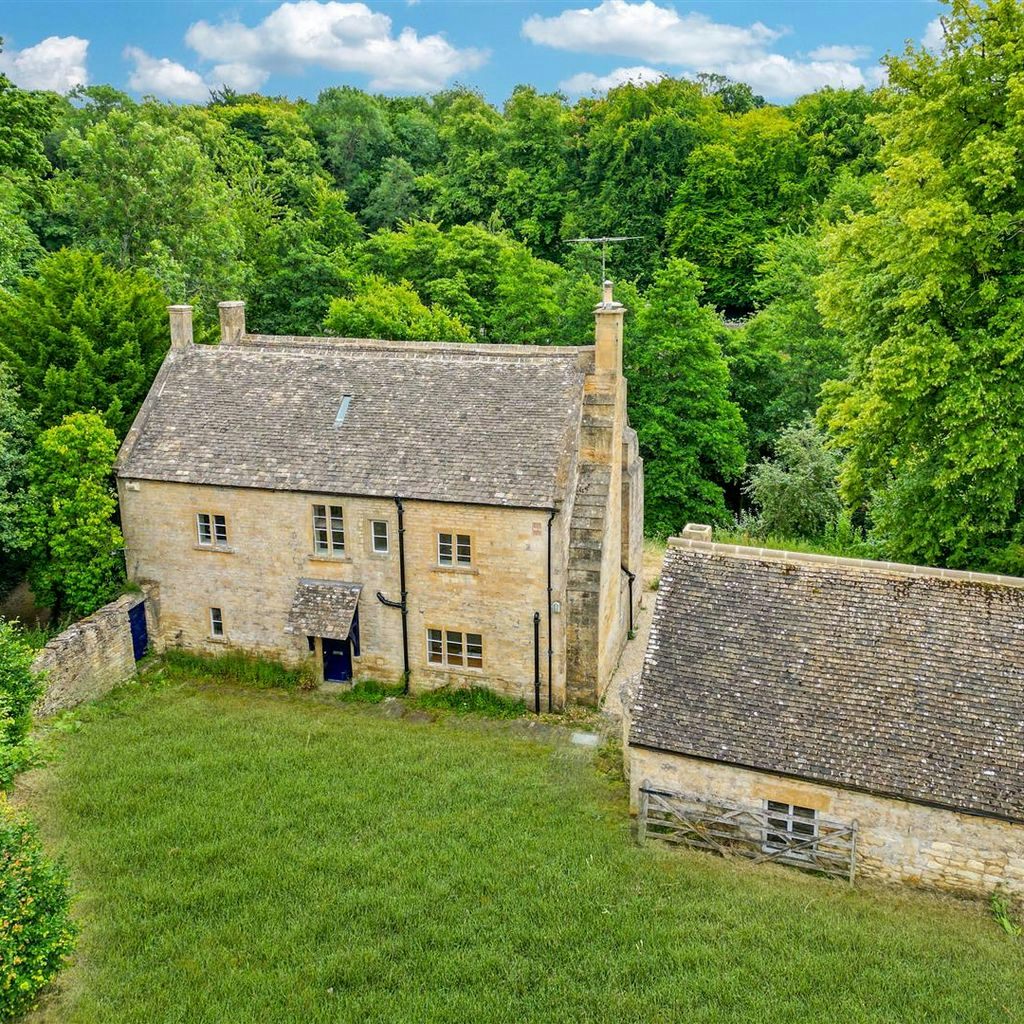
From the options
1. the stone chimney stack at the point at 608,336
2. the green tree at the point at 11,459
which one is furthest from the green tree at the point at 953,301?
the green tree at the point at 11,459

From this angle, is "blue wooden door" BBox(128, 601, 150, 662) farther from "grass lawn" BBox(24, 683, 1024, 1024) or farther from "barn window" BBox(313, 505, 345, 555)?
"barn window" BBox(313, 505, 345, 555)

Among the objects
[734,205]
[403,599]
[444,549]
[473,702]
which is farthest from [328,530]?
[734,205]

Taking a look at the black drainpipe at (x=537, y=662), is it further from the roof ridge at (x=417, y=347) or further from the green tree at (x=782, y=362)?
the green tree at (x=782, y=362)

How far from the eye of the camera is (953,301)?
23422 millimetres

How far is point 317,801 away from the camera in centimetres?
1977

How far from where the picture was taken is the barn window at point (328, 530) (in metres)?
25.9

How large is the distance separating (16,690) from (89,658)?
4.57 metres

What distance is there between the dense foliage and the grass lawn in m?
11.6

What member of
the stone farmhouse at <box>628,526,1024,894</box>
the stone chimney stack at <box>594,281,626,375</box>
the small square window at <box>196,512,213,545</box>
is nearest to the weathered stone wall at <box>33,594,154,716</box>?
the small square window at <box>196,512,213,545</box>

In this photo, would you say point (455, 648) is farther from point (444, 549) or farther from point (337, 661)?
point (337, 661)

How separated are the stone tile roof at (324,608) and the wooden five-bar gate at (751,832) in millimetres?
10634

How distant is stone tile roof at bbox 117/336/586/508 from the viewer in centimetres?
2509

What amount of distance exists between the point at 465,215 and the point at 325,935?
223 feet

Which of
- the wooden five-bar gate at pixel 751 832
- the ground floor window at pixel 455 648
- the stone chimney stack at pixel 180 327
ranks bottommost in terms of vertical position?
the wooden five-bar gate at pixel 751 832
